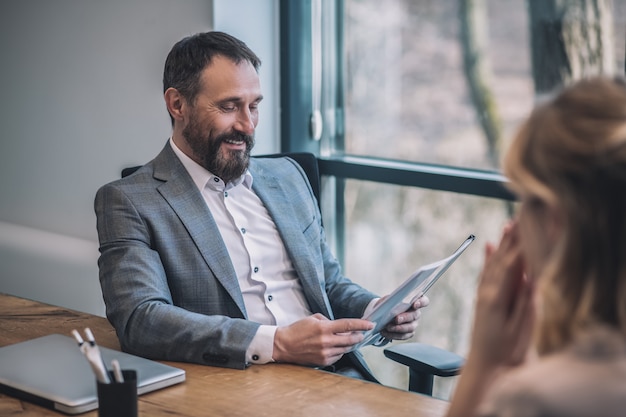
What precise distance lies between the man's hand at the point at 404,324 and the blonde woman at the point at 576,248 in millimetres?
1266

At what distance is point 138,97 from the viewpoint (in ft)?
12.1

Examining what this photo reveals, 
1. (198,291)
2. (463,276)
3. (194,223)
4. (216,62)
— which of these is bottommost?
(463,276)

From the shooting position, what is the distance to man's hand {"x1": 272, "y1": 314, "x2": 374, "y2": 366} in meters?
2.13

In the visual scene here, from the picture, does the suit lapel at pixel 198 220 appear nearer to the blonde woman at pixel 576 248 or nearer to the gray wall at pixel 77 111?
the gray wall at pixel 77 111

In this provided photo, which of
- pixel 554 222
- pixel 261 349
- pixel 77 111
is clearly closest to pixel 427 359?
pixel 261 349

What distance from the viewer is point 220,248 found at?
2.44 m

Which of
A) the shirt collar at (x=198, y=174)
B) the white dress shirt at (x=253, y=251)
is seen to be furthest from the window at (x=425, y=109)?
the shirt collar at (x=198, y=174)

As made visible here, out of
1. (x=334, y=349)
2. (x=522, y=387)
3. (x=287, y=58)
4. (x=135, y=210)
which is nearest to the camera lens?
(x=522, y=387)

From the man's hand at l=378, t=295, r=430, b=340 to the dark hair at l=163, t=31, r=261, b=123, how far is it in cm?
82

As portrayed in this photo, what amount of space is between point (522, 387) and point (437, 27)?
93.7 inches

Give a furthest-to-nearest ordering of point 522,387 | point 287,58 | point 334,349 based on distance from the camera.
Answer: point 287,58 → point 334,349 → point 522,387

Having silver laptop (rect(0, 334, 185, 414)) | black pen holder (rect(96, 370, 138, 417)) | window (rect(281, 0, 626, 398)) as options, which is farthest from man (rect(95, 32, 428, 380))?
window (rect(281, 0, 626, 398))

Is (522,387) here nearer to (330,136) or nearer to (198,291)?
(198,291)

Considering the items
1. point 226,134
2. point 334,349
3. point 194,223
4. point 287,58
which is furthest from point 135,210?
point 287,58
